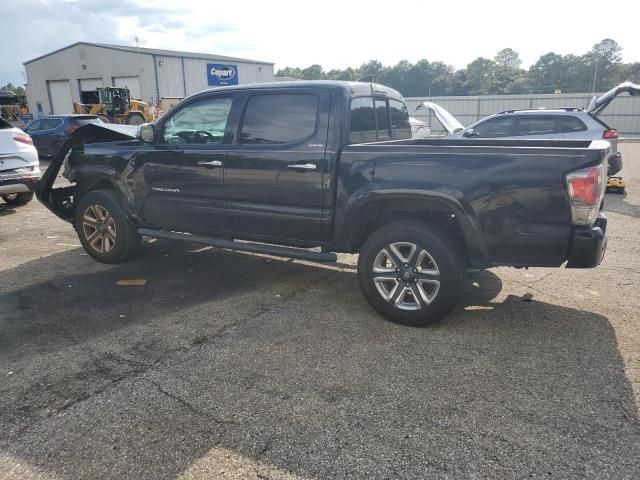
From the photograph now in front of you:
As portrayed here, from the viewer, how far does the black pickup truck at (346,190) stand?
11.7ft

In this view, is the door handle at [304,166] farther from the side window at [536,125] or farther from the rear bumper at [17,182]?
the side window at [536,125]

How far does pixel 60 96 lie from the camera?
1714 inches

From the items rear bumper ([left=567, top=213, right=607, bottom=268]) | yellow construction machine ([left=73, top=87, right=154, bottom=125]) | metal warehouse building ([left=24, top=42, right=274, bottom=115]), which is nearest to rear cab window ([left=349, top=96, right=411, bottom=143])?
rear bumper ([left=567, top=213, right=607, bottom=268])

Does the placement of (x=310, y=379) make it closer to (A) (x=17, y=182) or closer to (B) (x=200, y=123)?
(B) (x=200, y=123)

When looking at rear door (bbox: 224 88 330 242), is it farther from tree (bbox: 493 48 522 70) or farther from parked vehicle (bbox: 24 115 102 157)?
tree (bbox: 493 48 522 70)

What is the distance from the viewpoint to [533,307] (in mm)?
4488

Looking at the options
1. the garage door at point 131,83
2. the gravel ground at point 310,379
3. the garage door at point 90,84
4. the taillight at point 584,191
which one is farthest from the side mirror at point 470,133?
the garage door at point 90,84

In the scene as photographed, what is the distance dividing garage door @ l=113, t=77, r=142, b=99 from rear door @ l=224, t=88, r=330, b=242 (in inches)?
1510

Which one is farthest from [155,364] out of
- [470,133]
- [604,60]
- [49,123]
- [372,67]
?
[372,67]

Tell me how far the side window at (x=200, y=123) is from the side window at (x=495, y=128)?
6.94m

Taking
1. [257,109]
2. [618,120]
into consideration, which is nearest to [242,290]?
[257,109]

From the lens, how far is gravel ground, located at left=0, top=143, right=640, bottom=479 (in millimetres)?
2537

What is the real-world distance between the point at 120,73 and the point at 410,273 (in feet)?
136

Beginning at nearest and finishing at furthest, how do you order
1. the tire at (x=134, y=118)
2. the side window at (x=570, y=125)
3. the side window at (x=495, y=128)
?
the side window at (x=570, y=125), the side window at (x=495, y=128), the tire at (x=134, y=118)
